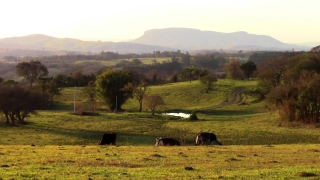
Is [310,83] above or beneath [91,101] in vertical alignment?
above

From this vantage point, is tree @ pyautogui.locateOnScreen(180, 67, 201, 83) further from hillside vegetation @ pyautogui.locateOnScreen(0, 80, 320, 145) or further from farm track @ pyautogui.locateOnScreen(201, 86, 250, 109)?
hillside vegetation @ pyautogui.locateOnScreen(0, 80, 320, 145)

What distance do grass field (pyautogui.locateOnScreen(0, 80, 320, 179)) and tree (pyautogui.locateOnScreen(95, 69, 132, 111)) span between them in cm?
369

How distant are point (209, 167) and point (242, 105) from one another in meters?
71.0

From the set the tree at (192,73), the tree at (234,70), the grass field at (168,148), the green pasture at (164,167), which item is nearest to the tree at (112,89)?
the grass field at (168,148)

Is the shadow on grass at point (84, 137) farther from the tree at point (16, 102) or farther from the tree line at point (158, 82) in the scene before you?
the tree line at point (158, 82)

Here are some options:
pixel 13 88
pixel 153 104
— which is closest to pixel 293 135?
pixel 153 104

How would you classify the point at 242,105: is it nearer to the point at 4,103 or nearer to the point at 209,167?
the point at 4,103

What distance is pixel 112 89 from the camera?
89938mm

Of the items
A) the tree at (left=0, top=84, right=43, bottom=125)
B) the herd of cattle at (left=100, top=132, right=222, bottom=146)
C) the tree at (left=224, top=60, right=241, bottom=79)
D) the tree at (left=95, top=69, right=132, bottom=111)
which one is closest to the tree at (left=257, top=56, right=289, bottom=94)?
the tree at (left=224, top=60, right=241, bottom=79)

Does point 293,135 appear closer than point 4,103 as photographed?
Yes

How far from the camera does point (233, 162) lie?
20641mm

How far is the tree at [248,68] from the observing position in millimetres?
125438

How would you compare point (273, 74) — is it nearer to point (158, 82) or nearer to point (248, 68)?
point (248, 68)

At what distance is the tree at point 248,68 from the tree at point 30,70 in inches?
2386
